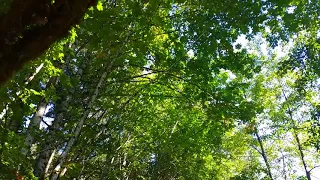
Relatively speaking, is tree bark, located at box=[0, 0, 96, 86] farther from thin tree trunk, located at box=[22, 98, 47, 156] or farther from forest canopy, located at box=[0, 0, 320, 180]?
thin tree trunk, located at box=[22, 98, 47, 156]

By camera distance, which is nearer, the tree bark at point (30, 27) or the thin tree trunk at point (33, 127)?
the tree bark at point (30, 27)

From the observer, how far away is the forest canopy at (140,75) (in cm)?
174

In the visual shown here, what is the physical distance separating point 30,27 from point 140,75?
6539 mm

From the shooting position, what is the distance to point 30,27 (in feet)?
5.21

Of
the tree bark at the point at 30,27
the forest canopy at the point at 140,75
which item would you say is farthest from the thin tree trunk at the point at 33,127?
the tree bark at the point at 30,27

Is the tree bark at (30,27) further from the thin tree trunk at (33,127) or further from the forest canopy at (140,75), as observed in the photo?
the thin tree trunk at (33,127)

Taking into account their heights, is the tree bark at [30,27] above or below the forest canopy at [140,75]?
below

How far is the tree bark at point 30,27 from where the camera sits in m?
1.52

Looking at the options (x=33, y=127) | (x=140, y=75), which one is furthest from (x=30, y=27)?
(x=140, y=75)

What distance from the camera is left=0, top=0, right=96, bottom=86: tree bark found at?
4.99 ft

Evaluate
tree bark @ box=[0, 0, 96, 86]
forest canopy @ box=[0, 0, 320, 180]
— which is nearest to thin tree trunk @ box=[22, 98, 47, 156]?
Result: forest canopy @ box=[0, 0, 320, 180]

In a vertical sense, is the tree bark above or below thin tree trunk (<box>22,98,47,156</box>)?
below

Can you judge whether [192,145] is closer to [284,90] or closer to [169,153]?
[169,153]

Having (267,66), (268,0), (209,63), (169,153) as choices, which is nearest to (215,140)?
(169,153)
